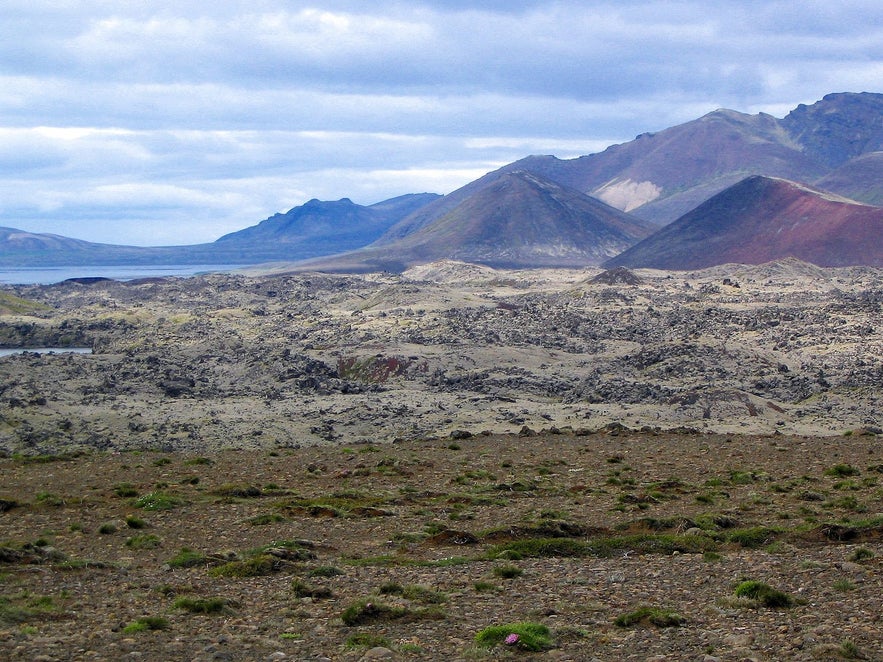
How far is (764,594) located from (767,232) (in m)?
140

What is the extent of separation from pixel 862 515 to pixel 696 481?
5.17m

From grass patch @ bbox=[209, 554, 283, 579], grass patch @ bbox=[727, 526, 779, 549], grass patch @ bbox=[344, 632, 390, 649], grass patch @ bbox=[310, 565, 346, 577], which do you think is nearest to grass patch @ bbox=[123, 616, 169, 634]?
grass patch @ bbox=[344, 632, 390, 649]

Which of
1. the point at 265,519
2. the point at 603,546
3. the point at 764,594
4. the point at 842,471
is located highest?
the point at 764,594

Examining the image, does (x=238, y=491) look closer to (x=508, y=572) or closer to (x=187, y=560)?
(x=187, y=560)

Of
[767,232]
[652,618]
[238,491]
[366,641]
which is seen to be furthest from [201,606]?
[767,232]

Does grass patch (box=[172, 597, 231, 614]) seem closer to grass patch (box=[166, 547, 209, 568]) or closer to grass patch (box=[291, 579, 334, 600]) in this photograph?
grass patch (box=[291, 579, 334, 600])

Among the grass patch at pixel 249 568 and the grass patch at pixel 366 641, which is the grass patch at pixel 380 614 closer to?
the grass patch at pixel 366 641

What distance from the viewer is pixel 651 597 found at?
11.4 meters

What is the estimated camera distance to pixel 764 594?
10883 millimetres

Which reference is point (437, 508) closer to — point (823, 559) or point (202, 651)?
point (823, 559)

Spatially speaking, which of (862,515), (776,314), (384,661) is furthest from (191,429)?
(776,314)

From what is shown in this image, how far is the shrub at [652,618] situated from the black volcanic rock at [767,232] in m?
120

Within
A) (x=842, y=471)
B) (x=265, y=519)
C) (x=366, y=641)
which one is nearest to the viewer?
(x=366, y=641)

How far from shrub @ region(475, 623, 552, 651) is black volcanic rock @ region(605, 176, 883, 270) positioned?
12134 centimetres
